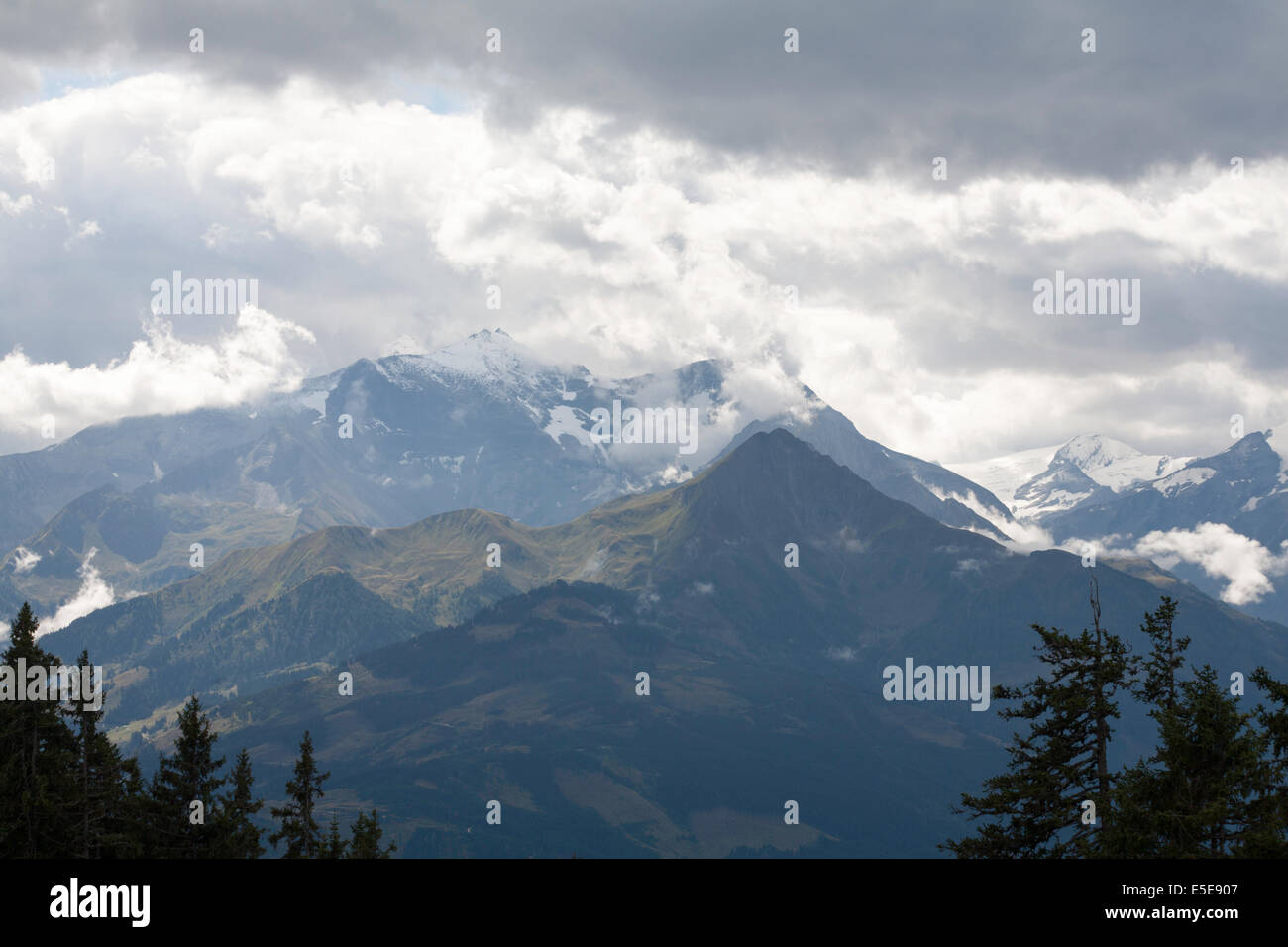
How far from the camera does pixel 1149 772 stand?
45.7 metres

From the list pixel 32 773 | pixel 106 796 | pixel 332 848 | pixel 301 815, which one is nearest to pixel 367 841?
pixel 332 848

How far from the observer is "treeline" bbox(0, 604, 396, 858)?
61.1 meters

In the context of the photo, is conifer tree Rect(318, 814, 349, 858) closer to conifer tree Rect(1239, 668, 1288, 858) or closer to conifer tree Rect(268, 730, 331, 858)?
conifer tree Rect(268, 730, 331, 858)

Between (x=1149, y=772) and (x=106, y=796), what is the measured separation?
59874 millimetres

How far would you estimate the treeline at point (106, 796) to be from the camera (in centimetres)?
6112

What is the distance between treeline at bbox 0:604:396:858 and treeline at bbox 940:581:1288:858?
43.4 metres

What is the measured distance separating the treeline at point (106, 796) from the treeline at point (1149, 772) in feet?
142

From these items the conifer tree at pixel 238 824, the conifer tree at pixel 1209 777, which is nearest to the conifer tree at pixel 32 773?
the conifer tree at pixel 238 824

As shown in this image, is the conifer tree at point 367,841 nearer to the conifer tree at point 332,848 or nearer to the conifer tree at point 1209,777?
the conifer tree at point 332,848

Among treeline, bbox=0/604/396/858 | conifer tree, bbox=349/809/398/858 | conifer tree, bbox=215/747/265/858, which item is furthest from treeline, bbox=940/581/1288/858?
treeline, bbox=0/604/396/858

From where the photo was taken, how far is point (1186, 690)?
45531 mm
